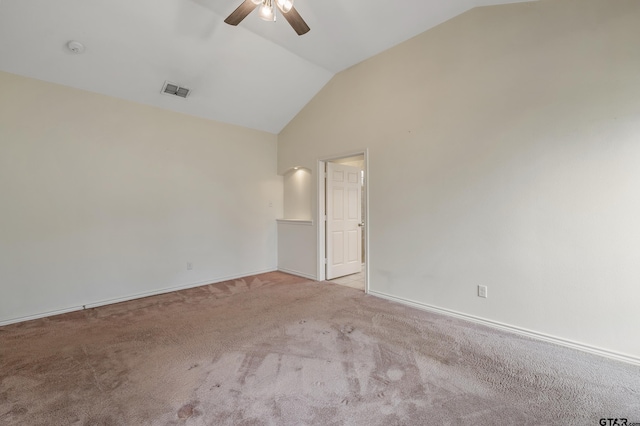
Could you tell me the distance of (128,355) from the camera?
2322 mm

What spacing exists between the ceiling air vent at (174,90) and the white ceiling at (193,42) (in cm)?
6

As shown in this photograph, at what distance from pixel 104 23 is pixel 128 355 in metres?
3.30

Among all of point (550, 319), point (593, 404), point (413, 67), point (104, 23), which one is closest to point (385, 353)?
point (593, 404)

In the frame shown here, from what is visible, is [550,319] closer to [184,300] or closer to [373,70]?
[373,70]

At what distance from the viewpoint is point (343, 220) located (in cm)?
500

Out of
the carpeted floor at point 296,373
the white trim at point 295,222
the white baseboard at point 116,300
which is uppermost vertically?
the white trim at point 295,222

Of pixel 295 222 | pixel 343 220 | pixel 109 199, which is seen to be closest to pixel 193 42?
pixel 109 199

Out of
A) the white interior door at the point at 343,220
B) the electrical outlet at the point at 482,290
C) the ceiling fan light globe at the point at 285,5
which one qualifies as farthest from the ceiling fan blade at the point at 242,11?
the electrical outlet at the point at 482,290

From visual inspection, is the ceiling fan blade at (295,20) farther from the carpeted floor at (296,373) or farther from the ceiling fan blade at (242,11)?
the carpeted floor at (296,373)

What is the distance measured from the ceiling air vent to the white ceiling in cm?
6

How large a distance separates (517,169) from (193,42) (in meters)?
3.90

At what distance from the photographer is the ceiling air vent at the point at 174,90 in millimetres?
3686

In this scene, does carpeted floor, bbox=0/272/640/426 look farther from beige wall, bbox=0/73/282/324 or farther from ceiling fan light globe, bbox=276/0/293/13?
ceiling fan light globe, bbox=276/0/293/13

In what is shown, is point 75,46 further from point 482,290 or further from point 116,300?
point 482,290
